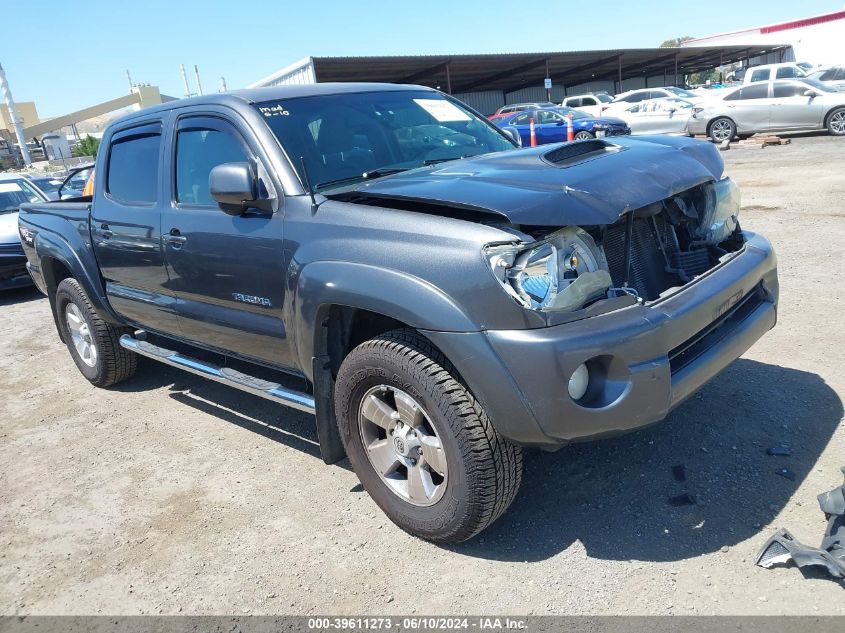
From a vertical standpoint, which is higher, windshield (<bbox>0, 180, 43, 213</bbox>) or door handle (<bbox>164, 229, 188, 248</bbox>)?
door handle (<bbox>164, 229, 188, 248</bbox>)

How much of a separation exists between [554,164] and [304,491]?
2.06 metres

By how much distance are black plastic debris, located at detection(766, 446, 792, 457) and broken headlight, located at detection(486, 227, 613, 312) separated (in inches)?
54.3

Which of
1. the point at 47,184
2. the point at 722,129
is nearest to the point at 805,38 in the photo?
the point at 722,129

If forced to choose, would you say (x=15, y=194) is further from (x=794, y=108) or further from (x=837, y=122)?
(x=837, y=122)

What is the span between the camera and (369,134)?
11.9ft

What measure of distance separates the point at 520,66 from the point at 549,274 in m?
37.3

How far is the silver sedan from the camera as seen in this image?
16859mm

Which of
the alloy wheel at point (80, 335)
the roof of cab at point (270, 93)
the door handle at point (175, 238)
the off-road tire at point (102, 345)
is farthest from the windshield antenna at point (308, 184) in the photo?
the alloy wheel at point (80, 335)

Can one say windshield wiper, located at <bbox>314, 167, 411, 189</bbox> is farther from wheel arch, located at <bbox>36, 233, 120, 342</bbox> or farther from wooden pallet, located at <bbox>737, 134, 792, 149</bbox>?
wooden pallet, located at <bbox>737, 134, 792, 149</bbox>

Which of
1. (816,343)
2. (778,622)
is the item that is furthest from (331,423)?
(816,343)

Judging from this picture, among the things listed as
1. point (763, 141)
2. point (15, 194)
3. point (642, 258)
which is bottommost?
point (763, 141)

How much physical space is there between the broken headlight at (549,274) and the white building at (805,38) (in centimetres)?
4882

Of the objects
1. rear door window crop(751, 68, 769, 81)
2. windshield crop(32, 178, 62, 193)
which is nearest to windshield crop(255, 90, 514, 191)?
windshield crop(32, 178, 62, 193)

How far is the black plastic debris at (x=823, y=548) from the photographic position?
7.70 ft
